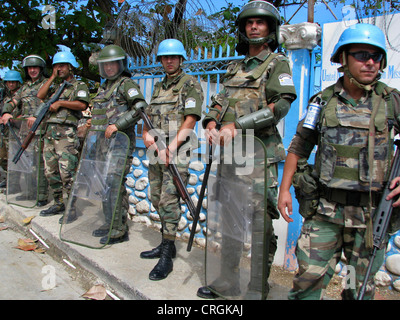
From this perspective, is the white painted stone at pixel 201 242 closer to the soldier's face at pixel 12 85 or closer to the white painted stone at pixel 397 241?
the white painted stone at pixel 397 241

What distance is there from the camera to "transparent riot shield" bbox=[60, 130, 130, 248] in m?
3.22

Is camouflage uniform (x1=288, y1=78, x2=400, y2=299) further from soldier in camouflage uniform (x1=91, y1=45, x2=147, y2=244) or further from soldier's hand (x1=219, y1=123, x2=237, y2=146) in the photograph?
soldier in camouflage uniform (x1=91, y1=45, x2=147, y2=244)

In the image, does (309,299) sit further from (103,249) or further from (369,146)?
(103,249)

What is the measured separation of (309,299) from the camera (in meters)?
1.91

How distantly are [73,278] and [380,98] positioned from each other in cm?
288

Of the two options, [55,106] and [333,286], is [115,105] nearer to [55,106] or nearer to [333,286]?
[55,106]

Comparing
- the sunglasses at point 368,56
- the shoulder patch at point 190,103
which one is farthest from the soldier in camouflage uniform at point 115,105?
the sunglasses at point 368,56

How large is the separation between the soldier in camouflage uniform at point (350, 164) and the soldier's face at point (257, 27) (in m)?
0.55

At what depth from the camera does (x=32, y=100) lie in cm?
536

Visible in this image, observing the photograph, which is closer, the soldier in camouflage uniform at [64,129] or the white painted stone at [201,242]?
the white painted stone at [201,242]

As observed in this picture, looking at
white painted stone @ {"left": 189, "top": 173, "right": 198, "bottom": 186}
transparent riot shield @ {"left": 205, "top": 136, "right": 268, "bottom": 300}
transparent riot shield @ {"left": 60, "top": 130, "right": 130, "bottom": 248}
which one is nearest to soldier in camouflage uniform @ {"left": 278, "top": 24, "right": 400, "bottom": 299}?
transparent riot shield @ {"left": 205, "top": 136, "right": 268, "bottom": 300}

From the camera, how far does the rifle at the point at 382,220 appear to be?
1707 millimetres

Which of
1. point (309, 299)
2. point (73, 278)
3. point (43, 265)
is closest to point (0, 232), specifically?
point (43, 265)

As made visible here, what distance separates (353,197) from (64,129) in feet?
11.5
